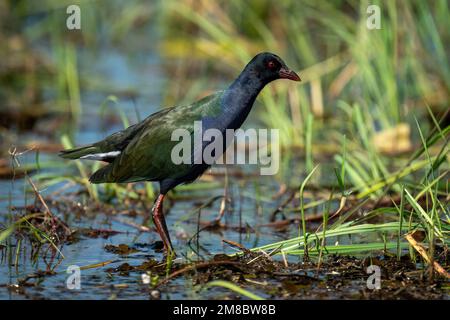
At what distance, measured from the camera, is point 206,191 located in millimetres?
6918

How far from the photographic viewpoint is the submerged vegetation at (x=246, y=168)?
188 inches

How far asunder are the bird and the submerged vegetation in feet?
1.29

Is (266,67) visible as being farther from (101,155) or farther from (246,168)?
(246,168)

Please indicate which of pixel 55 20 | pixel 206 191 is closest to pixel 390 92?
pixel 206 191

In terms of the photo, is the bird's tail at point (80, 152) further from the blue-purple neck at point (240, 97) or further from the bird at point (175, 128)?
the blue-purple neck at point (240, 97)

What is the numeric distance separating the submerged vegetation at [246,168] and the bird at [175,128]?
1.29 feet

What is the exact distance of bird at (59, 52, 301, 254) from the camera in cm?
538

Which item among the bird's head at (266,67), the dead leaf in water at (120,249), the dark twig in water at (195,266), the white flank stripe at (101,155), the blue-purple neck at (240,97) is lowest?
the dark twig in water at (195,266)

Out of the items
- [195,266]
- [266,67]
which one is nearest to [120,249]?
[195,266]

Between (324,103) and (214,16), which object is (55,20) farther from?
(324,103)

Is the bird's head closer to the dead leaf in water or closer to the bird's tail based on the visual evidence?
the bird's tail

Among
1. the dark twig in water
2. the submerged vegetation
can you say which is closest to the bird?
the submerged vegetation

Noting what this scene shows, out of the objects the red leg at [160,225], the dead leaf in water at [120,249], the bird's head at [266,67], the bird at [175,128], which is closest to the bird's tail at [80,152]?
the bird at [175,128]

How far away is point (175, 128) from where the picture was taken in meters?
5.39
